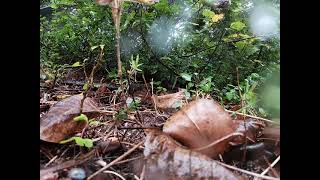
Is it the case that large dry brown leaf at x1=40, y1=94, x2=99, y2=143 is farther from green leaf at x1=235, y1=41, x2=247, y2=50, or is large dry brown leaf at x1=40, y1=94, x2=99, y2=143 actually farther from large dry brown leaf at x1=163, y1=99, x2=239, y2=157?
green leaf at x1=235, y1=41, x2=247, y2=50

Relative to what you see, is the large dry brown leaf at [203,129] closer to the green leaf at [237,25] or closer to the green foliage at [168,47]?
the green foliage at [168,47]

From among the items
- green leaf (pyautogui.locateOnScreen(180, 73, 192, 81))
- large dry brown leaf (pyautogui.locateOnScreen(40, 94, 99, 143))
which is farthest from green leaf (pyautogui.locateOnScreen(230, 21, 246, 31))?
large dry brown leaf (pyautogui.locateOnScreen(40, 94, 99, 143))

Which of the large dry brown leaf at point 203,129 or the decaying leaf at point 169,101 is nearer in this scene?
the large dry brown leaf at point 203,129

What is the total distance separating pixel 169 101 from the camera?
888 millimetres

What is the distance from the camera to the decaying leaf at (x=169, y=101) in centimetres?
86

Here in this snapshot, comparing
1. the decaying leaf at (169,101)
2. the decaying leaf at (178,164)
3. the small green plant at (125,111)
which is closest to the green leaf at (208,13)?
the decaying leaf at (169,101)

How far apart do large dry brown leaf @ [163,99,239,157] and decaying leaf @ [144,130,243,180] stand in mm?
23

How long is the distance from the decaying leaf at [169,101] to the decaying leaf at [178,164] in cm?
27

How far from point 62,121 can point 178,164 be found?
251mm
